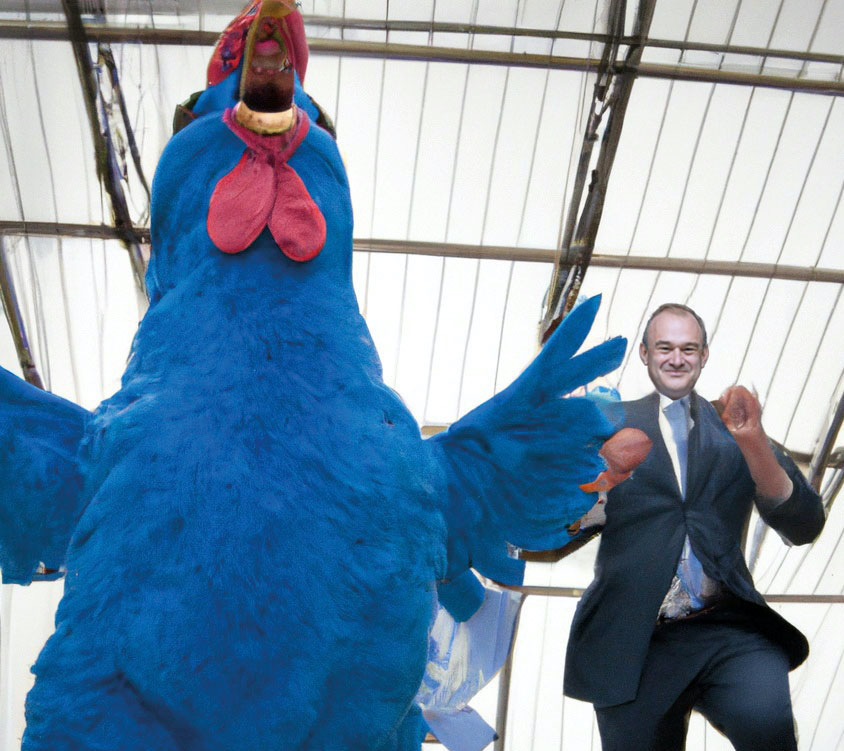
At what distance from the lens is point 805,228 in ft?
9.01

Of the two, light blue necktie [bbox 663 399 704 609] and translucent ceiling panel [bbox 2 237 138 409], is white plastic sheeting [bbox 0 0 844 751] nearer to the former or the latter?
translucent ceiling panel [bbox 2 237 138 409]

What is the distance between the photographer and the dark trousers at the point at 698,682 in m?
1.32

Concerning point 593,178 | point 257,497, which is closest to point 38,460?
point 257,497

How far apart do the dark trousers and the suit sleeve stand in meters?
0.14

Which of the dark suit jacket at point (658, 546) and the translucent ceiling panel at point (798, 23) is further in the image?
the translucent ceiling panel at point (798, 23)

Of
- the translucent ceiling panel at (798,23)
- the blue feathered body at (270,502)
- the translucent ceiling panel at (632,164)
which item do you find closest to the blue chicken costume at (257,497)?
the blue feathered body at (270,502)

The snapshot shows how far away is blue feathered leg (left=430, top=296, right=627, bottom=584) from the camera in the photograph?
1026 mm

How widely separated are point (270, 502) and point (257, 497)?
0.5 inches

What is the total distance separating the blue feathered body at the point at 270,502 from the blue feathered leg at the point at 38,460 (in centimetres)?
4

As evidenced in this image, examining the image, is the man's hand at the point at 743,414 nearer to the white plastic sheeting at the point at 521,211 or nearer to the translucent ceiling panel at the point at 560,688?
the white plastic sheeting at the point at 521,211

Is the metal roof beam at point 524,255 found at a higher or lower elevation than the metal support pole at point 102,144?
lower

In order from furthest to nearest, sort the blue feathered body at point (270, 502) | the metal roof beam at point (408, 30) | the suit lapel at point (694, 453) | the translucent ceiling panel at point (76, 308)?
the translucent ceiling panel at point (76, 308) < the metal roof beam at point (408, 30) < the suit lapel at point (694, 453) < the blue feathered body at point (270, 502)

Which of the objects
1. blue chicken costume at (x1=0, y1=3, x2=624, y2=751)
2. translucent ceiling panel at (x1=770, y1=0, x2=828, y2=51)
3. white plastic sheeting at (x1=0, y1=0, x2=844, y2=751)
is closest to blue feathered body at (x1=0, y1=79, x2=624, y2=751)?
blue chicken costume at (x1=0, y1=3, x2=624, y2=751)

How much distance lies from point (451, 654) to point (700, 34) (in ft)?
6.08
